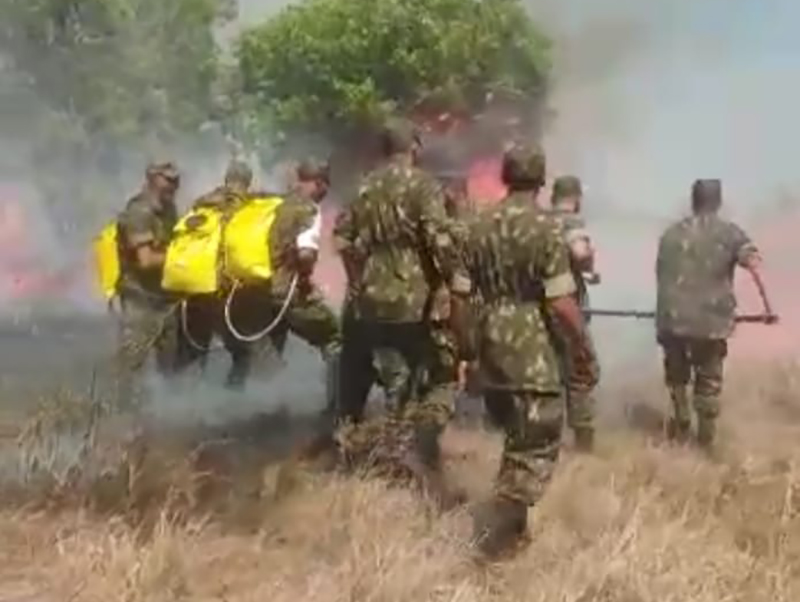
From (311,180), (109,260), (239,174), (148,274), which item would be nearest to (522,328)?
(311,180)

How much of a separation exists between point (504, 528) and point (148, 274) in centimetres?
299

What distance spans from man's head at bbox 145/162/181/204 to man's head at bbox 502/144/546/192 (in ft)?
9.01

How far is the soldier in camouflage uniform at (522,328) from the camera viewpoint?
5.83 metres

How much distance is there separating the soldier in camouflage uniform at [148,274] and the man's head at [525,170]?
243 centimetres

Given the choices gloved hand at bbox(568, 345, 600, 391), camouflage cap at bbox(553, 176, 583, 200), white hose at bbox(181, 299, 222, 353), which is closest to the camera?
gloved hand at bbox(568, 345, 600, 391)

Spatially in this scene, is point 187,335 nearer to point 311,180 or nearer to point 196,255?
point 196,255

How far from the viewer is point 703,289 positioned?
8.14 meters

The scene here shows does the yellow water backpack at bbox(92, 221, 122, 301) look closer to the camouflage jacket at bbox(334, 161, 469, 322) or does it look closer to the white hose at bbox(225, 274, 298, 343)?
the white hose at bbox(225, 274, 298, 343)

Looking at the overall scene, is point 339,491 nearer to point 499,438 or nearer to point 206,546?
point 206,546

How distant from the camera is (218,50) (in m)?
19.3

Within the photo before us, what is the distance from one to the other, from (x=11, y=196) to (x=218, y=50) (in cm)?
390

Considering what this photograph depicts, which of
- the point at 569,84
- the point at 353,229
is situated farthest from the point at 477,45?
the point at 353,229

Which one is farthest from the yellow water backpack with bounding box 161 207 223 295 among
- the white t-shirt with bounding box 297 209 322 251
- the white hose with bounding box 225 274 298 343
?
the white t-shirt with bounding box 297 209 322 251

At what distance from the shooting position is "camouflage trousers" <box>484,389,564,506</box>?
5836 mm
